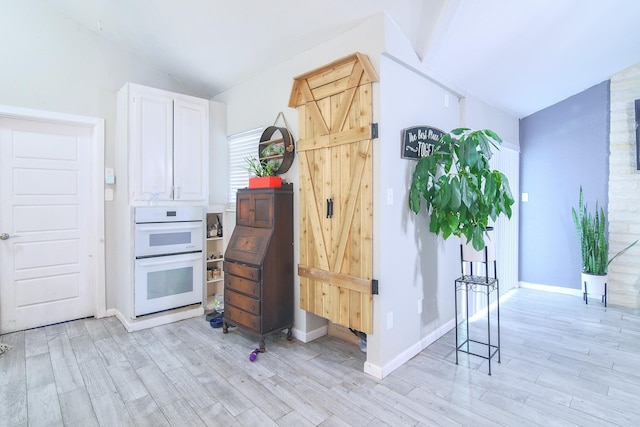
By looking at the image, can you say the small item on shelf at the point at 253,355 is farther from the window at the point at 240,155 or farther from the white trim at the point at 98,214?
the white trim at the point at 98,214

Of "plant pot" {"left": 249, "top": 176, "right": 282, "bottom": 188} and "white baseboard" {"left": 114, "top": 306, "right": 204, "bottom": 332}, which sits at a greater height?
"plant pot" {"left": 249, "top": 176, "right": 282, "bottom": 188}

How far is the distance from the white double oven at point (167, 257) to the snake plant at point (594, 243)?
4778 millimetres

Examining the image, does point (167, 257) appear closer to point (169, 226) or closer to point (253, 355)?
point (169, 226)

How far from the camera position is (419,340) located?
2.82 m

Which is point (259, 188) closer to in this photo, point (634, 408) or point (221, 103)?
point (221, 103)

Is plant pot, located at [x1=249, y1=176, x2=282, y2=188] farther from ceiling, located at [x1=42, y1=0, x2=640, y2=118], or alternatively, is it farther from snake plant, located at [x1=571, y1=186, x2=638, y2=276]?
snake plant, located at [x1=571, y1=186, x2=638, y2=276]

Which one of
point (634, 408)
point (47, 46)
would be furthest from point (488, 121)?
point (47, 46)

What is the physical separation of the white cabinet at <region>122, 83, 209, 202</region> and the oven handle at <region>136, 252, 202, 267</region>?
2.10 ft

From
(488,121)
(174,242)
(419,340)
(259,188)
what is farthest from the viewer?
(488,121)

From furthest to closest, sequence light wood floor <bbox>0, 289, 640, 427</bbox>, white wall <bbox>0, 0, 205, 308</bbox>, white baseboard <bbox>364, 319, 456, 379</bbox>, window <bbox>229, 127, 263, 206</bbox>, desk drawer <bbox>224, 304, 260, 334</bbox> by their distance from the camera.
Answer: window <bbox>229, 127, 263, 206</bbox> < white wall <bbox>0, 0, 205, 308</bbox> < desk drawer <bbox>224, 304, 260, 334</bbox> < white baseboard <bbox>364, 319, 456, 379</bbox> < light wood floor <bbox>0, 289, 640, 427</bbox>

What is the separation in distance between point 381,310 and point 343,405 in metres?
0.69

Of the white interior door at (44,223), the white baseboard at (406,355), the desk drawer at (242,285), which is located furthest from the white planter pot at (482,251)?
the white interior door at (44,223)

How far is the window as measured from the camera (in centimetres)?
374

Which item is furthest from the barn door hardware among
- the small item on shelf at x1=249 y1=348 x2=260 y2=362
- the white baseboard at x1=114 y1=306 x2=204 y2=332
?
Answer: the white baseboard at x1=114 y1=306 x2=204 y2=332
